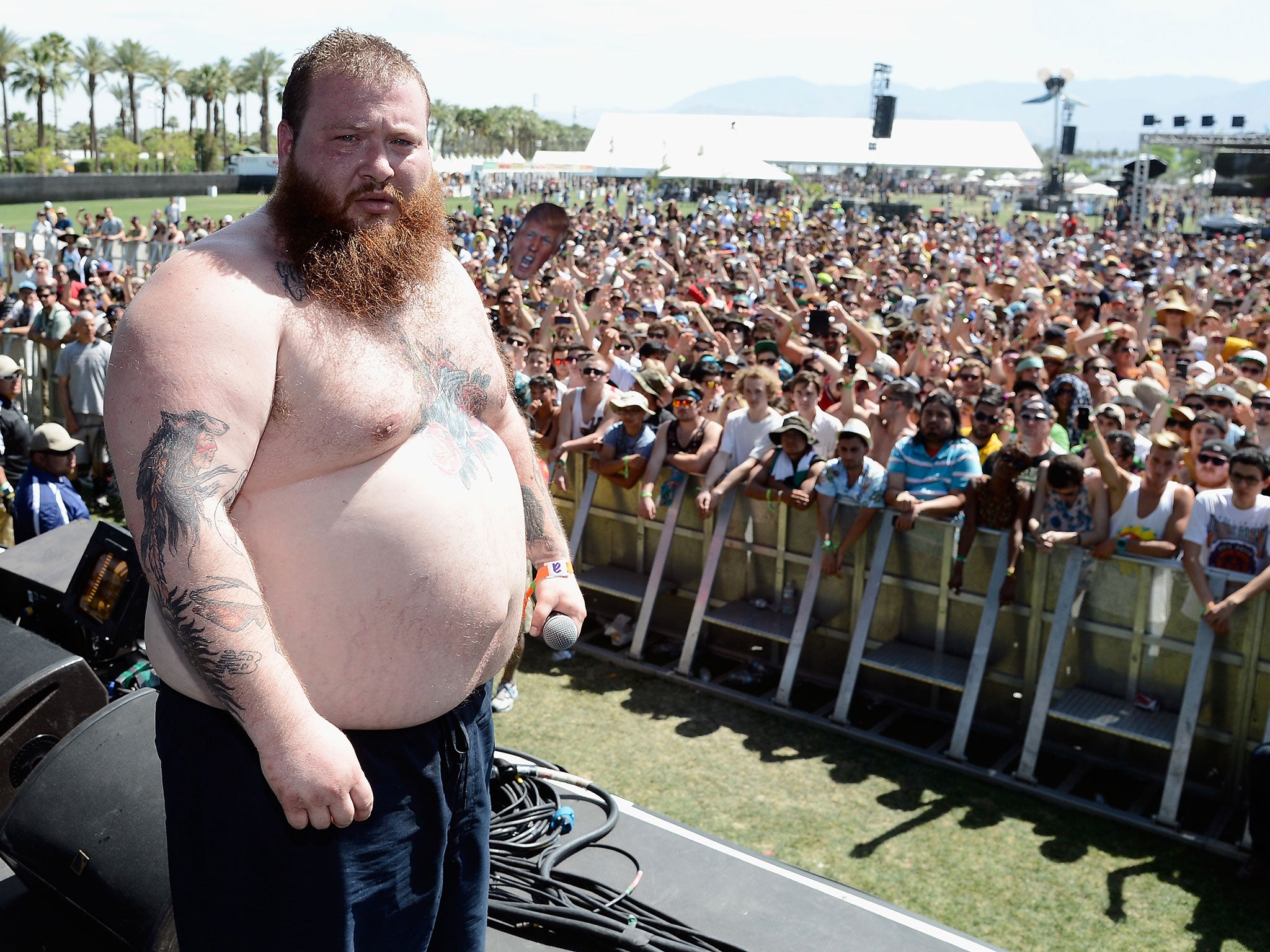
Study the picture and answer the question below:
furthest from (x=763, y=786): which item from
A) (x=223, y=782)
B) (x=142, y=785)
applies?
(x=223, y=782)

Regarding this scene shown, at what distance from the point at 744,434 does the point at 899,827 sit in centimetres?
268

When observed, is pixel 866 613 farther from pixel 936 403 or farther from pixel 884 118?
pixel 884 118

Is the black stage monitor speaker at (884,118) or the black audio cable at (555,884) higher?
the black stage monitor speaker at (884,118)

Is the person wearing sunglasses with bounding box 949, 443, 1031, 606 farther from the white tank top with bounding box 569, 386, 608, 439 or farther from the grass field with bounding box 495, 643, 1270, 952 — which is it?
the white tank top with bounding box 569, 386, 608, 439

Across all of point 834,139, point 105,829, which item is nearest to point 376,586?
point 105,829

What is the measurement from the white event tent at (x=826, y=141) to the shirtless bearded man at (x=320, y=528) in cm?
4706

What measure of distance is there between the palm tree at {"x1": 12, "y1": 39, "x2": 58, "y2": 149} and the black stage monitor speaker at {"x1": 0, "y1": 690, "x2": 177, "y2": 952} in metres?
85.3

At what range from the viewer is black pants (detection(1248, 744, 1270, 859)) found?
5023 millimetres

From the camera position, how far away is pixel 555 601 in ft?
8.42

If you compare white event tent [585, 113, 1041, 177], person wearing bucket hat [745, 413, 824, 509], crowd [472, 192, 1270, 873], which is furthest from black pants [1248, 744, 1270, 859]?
white event tent [585, 113, 1041, 177]

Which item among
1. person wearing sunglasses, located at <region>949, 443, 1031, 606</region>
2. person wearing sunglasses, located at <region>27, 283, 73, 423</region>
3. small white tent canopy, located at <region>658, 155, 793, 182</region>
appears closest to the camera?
person wearing sunglasses, located at <region>949, 443, 1031, 606</region>

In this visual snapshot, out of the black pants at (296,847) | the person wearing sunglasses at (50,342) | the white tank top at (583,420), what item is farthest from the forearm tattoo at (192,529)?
the person wearing sunglasses at (50,342)

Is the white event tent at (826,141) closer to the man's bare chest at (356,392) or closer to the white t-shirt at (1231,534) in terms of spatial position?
the white t-shirt at (1231,534)

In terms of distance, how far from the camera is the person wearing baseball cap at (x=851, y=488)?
656 centimetres
